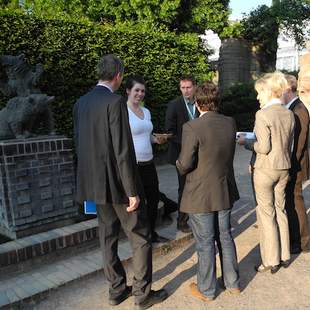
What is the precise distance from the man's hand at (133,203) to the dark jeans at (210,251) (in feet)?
1.74

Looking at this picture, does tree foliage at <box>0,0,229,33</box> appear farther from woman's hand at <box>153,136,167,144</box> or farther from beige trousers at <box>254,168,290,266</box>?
beige trousers at <box>254,168,290,266</box>

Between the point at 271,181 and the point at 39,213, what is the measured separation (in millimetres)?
2496

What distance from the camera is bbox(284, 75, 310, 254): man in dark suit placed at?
3.84m

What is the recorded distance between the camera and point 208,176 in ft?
9.86

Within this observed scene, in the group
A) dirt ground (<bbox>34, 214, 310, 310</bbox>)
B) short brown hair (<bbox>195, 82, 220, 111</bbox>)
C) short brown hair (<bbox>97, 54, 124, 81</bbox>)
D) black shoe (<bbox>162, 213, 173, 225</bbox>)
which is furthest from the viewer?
black shoe (<bbox>162, 213, 173, 225</bbox>)

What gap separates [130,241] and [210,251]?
0.67 metres

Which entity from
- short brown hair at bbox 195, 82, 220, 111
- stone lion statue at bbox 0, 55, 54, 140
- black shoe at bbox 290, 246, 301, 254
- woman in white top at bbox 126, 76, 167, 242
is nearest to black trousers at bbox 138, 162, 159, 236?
woman in white top at bbox 126, 76, 167, 242

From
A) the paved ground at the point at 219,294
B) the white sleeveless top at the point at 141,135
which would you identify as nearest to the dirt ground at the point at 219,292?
the paved ground at the point at 219,294

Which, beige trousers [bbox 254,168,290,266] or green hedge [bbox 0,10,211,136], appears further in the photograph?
green hedge [bbox 0,10,211,136]

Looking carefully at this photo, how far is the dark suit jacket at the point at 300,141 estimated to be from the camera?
3.82 m

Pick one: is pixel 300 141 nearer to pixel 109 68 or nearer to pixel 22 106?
pixel 109 68

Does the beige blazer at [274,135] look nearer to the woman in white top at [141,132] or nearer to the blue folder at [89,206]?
the woman in white top at [141,132]

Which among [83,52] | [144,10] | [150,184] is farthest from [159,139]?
[144,10]

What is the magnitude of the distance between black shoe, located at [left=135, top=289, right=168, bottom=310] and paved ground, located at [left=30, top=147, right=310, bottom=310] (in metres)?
0.05
